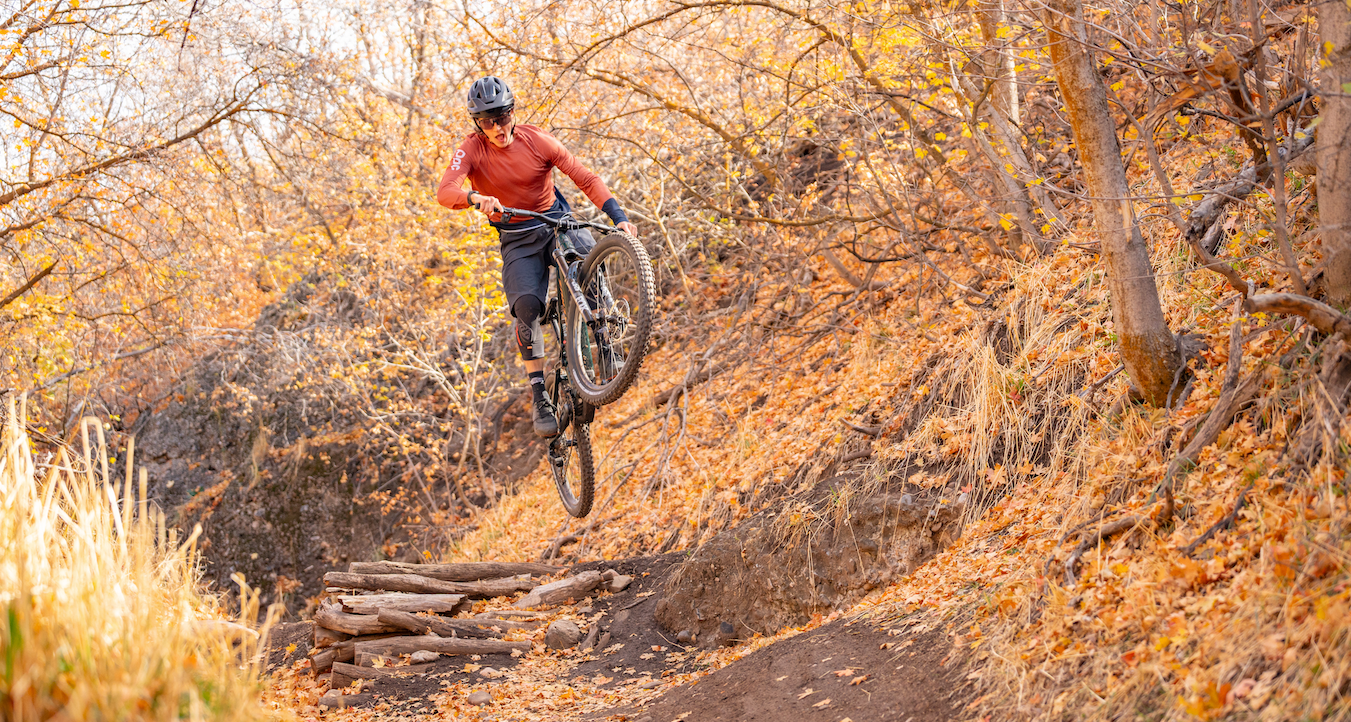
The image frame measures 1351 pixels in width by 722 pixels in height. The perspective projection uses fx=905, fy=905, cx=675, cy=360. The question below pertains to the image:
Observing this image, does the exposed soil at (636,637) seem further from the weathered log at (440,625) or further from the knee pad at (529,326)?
the knee pad at (529,326)

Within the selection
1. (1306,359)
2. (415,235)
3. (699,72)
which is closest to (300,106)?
(415,235)

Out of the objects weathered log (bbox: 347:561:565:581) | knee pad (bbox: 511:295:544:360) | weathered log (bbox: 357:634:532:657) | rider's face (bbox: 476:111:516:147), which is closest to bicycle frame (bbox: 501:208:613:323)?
knee pad (bbox: 511:295:544:360)

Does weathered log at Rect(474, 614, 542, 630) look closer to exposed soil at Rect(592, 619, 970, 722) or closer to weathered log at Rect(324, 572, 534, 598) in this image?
weathered log at Rect(324, 572, 534, 598)

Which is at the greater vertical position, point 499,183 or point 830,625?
point 499,183

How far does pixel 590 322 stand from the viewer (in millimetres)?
6055

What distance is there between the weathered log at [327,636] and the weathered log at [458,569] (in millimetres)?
682

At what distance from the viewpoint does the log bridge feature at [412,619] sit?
659cm

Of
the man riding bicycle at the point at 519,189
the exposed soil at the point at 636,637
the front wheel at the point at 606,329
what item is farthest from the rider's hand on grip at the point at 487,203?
the exposed soil at the point at 636,637

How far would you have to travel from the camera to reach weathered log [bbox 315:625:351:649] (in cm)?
686

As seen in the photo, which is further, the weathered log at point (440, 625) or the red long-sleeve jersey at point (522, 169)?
the weathered log at point (440, 625)

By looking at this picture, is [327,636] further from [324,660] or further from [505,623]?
[505,623]

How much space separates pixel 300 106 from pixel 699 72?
4.84 metres

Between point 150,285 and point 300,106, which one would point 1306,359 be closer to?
point 300,106

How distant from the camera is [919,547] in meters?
5.92
